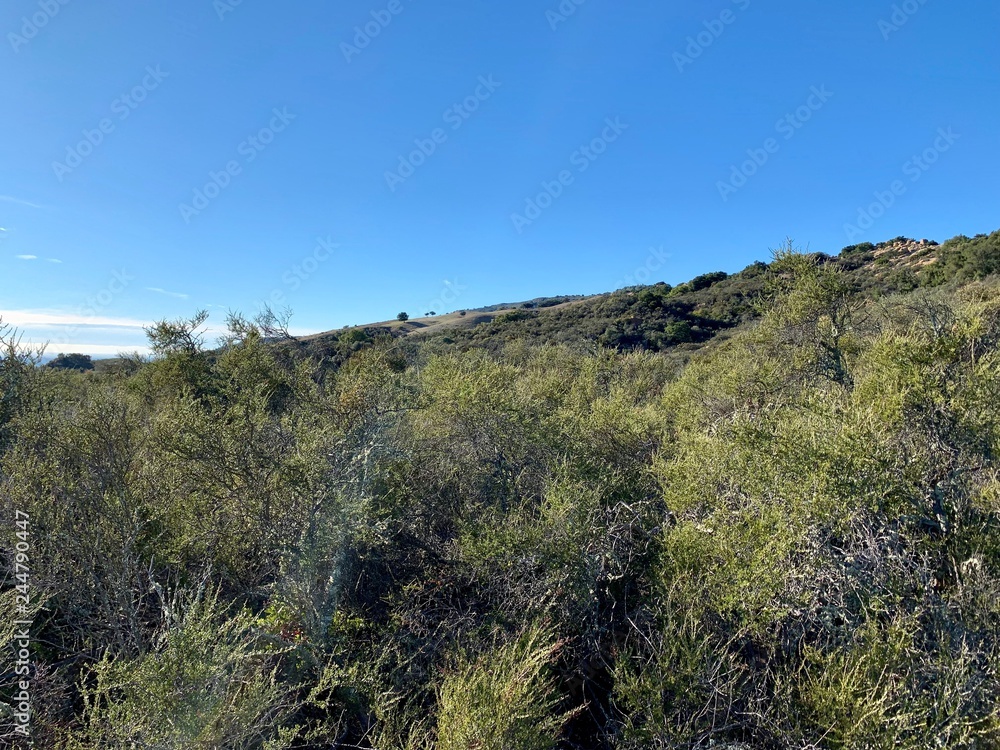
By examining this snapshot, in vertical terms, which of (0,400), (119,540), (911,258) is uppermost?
(911,258)

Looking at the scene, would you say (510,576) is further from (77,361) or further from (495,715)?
(77,361)

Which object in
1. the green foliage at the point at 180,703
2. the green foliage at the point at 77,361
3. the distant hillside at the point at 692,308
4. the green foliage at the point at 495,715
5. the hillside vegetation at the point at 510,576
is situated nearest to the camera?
the green foliage at the point at 180,703

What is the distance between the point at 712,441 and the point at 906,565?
6.82ft

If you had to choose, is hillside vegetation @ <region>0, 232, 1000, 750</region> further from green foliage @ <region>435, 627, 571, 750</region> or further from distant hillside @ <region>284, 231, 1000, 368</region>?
distant hillside @ <region>284, 231, 1000, 368</region>

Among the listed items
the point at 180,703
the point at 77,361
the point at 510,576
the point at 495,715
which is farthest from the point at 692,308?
the point at 77,361

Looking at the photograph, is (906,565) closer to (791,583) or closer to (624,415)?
(791,583)

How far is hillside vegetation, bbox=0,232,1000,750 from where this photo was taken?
3.53 metres

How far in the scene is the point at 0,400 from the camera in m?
7.24

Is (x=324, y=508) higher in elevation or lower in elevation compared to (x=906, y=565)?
higher

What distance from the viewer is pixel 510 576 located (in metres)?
5.07

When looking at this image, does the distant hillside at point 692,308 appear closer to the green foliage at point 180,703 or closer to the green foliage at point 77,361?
the green foliage at point 77,361

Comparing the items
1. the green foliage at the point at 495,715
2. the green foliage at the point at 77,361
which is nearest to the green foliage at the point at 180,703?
the green foliage at the point at 495,715

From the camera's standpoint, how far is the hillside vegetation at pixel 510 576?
3525 millimetres

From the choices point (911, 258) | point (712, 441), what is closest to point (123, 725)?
point (712, 441)
